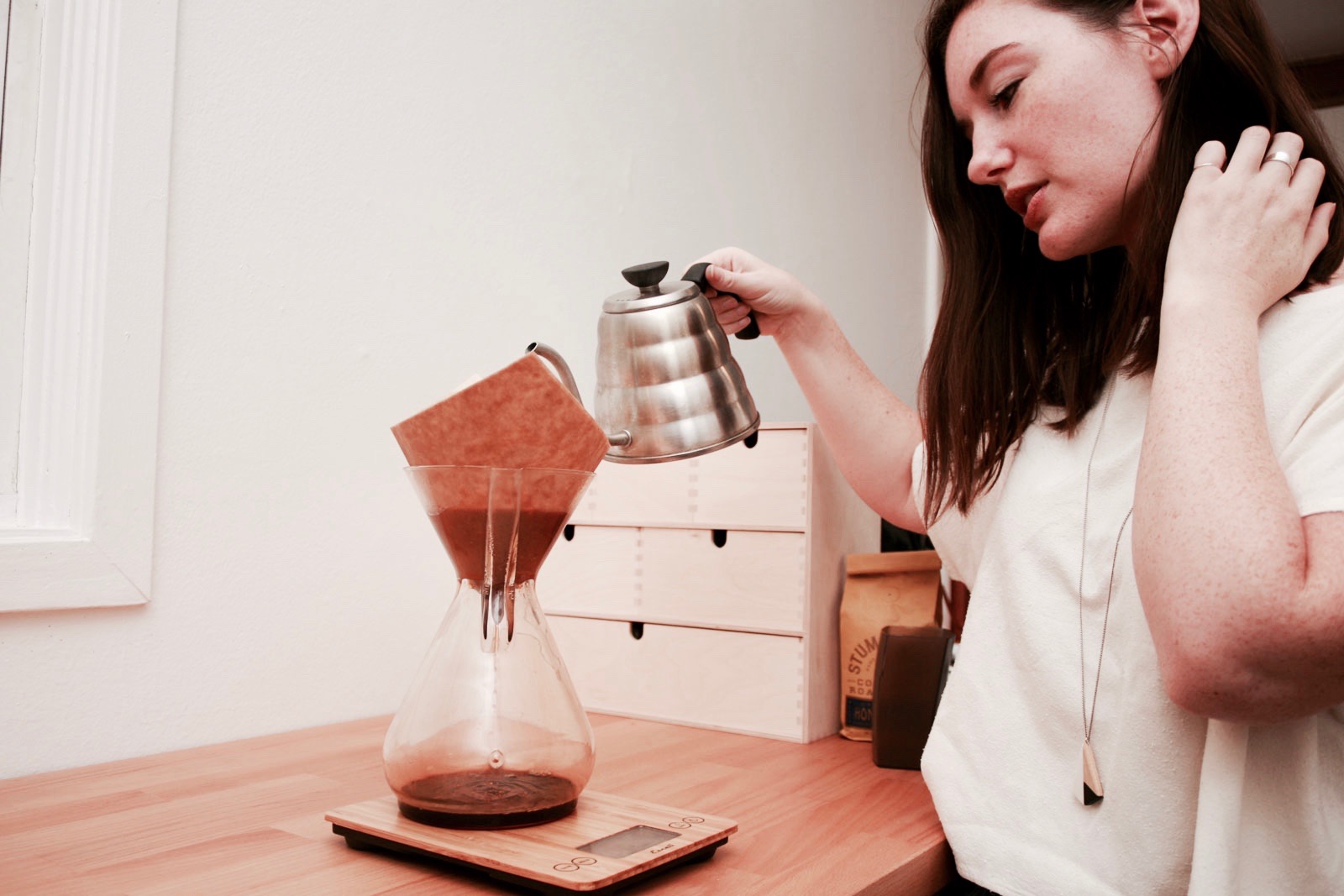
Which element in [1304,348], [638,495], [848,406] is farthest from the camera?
[638,495]

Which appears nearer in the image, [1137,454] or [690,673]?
[1137,454]

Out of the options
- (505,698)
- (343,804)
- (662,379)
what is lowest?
(343,804)

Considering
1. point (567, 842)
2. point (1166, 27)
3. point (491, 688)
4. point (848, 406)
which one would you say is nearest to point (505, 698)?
point (491, 688)

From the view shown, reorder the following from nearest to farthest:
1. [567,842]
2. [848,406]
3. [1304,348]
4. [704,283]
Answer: [567,842], [1304,348], [704,283], [848,406]

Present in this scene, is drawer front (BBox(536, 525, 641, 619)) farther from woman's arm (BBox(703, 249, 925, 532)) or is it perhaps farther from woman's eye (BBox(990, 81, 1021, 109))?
woman's eye (BBox(990, 81, 1021, 109))

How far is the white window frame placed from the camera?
93cm

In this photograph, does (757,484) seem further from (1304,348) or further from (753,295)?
(1304,348)

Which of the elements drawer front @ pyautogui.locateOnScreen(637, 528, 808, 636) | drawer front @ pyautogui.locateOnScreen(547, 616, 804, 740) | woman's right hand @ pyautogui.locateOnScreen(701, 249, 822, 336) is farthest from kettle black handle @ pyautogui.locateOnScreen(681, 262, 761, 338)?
drawer front @ pyautogui.locateOnScreen(547, 616, 804, 740)

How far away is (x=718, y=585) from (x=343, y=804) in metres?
0.51

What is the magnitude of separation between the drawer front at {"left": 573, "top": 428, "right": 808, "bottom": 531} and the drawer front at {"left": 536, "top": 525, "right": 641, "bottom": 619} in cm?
2

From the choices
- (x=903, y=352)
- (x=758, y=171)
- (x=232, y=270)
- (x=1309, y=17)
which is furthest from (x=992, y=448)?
(x=1309, y=17)

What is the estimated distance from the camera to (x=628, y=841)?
2.21ft

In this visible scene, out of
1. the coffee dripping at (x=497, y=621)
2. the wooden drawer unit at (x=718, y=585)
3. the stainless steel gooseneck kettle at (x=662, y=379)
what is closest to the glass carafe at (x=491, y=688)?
the coffee dripping at (x=497, y=621)

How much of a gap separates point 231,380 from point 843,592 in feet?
2.35
